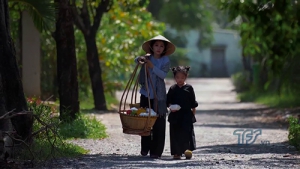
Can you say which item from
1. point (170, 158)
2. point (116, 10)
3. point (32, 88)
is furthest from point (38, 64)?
point (170, 158)

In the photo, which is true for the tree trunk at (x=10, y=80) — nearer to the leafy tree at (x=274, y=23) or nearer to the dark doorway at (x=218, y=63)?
the leafy tree at (x=274, y=23)

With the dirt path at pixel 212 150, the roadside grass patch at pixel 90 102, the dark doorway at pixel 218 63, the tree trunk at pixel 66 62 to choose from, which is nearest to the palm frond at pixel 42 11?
the tree trunk at pixel 66 62

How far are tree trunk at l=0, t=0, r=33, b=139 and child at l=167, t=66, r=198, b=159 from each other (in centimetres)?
214

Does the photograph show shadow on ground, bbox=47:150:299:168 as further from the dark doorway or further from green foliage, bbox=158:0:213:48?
the dark doorway

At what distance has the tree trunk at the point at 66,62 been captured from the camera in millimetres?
14742

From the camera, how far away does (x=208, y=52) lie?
65.6 m

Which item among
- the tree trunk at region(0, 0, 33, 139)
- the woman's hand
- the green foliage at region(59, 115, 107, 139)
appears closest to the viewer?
the tree trunk at region(0, 0, 33, 139)

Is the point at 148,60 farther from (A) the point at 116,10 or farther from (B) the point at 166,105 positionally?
(A) the point at 116,10

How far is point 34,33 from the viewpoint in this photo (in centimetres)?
2211

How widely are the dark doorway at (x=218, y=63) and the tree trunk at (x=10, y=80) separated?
56.1 meters

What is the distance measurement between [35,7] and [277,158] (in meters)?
6.12
